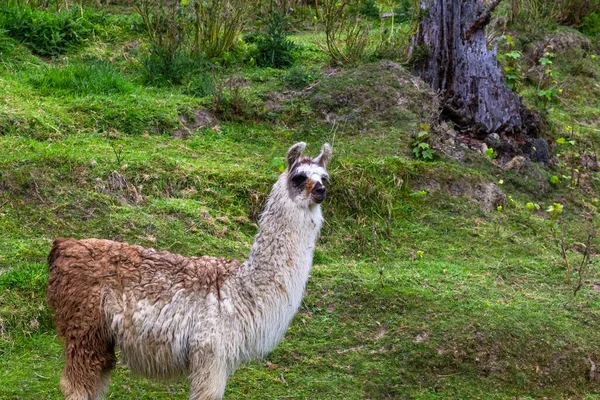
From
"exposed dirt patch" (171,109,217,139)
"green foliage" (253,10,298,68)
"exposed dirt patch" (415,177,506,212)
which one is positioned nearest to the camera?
"exposed dirt patch" (415,177,506,212)

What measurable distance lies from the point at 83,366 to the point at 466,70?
6579 millimetres

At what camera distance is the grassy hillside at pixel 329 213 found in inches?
254

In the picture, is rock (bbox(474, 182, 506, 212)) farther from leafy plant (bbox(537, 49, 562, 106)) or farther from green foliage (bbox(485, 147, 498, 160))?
leafy plant (bbox(537, 49, 562, 106))

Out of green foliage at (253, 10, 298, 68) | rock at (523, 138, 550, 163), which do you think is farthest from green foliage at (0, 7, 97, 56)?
rock at (523, 138, 550, 163)

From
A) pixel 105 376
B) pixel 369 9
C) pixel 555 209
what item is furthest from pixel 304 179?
pixel 369 9

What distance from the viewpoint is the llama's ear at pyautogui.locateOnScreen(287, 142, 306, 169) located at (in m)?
5.39

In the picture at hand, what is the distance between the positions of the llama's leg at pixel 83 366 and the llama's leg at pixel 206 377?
564 millimetres

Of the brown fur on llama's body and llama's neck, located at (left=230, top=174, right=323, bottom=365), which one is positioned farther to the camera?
llama's neck, located at (left=230, top=174, right=323, bottom=365)

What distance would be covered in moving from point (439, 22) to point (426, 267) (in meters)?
3.68

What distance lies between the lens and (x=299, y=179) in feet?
17.4

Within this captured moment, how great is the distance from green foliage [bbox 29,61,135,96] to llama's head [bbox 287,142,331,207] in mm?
4622

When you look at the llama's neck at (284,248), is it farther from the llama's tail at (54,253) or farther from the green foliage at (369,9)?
the green foliage at (369,9)

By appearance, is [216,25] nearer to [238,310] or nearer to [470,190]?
[470,190]

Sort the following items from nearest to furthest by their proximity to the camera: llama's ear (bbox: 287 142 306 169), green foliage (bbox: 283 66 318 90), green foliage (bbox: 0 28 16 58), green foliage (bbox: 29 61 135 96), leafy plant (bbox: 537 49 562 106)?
llama's ear (bbox: 287 142 306 169) → green foliage (bbox: 29 61 135 96) → green foliage (bbox: 0 28 16 58) → green foliage (bbox: 283 66 318 90) → leafy plant (bbox: 537 49 562 106)
